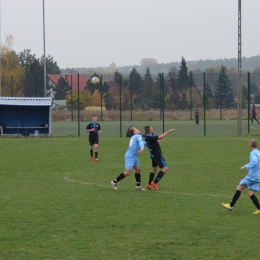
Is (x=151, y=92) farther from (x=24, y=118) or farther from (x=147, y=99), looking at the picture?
(x=24, y=118)

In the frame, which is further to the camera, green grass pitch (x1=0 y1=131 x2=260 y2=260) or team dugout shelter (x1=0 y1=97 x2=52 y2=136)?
team dugout shelter (x1=0 y1=97 x2=52 y2=136)

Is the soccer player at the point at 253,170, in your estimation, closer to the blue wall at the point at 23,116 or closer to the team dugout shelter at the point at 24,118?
the team dugout shelter at the point at 24,118

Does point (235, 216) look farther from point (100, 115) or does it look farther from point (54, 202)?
point (100, 115)

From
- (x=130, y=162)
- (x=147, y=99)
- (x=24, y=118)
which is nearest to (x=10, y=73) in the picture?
(x=147, y=99)

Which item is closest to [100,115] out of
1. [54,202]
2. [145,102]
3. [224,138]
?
[145,102]

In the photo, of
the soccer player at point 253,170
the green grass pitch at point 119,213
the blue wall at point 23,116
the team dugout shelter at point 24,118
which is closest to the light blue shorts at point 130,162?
the green grass pitch at point 119,213

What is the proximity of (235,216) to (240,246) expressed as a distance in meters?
2.48

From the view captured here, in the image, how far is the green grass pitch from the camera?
363 inches

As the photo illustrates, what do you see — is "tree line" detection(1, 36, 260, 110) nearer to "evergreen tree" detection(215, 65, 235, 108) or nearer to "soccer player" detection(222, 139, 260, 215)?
"evergreen tree" detection(215, 65, 235, 108)

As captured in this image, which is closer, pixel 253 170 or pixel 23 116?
pixel 253 170

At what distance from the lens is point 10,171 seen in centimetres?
2008

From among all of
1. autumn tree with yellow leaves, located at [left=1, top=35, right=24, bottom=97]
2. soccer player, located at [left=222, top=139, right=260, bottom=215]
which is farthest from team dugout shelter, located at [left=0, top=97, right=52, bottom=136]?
soccer player, located at [left=222, top=139, right=260, bottom=215]

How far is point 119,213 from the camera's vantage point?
479 inches

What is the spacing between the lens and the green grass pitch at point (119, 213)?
9219 millimetres
